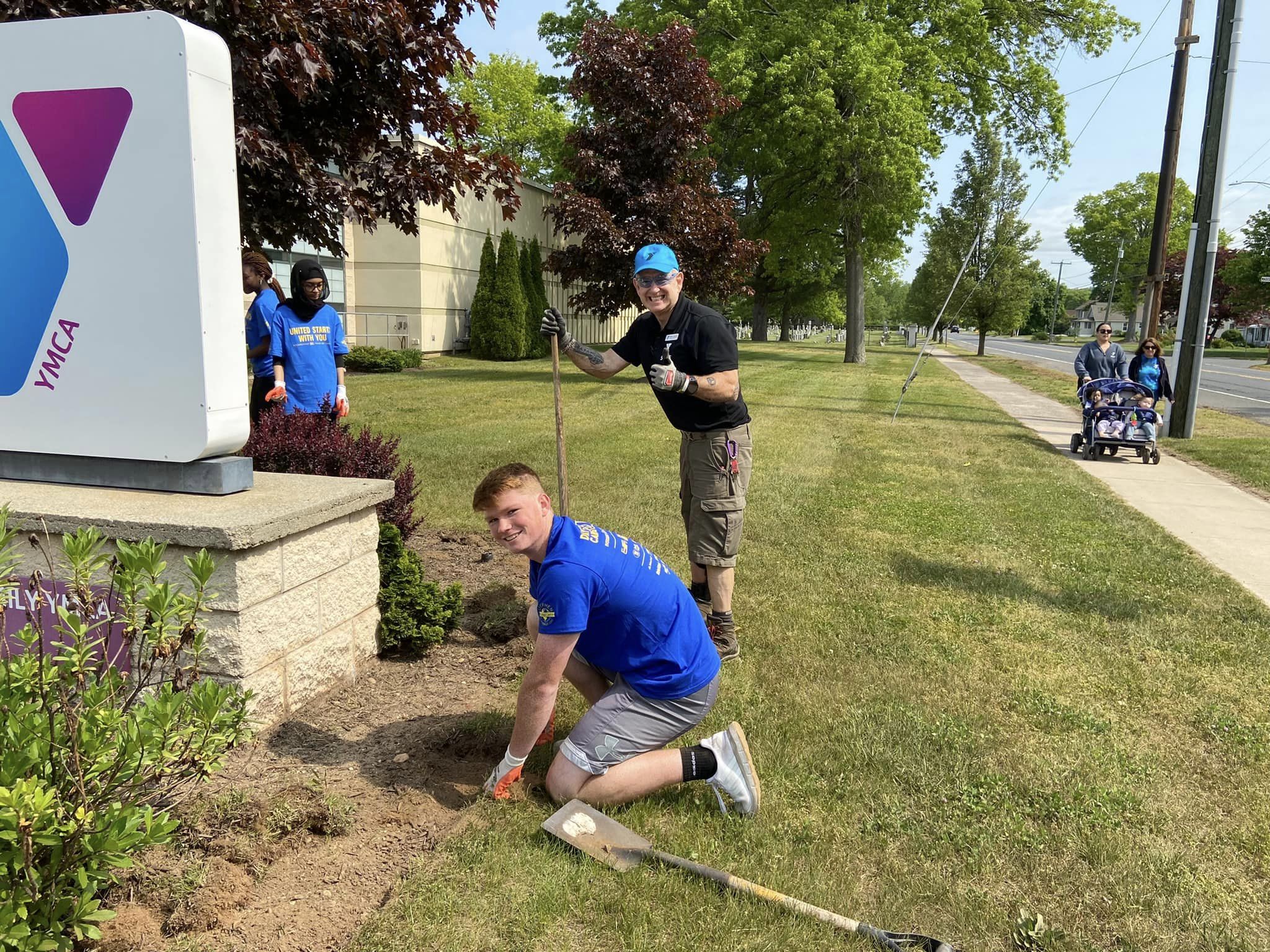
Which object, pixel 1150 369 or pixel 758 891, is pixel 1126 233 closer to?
pixel 1150 369

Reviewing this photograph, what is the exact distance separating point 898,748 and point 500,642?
2016mm

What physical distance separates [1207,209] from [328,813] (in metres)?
14.0

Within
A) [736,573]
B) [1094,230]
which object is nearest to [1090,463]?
[736,573]

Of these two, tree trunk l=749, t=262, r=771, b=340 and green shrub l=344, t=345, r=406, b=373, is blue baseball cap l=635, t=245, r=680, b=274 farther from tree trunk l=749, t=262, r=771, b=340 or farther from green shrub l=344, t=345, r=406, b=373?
tree trunk l=749, t=262, r=771, b=340

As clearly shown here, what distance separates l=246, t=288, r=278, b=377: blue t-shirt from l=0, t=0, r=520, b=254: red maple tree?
392mm

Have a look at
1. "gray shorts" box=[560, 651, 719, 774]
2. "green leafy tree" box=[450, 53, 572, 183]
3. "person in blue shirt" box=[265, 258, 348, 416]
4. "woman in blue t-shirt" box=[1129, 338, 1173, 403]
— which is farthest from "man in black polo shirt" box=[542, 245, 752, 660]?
"green leafy tree" box=[450, 53, 572, 183]

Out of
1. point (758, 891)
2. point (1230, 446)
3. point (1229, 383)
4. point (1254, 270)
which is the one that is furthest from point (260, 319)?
point (1254, 270)

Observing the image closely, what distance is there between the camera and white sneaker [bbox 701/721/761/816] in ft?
9.59

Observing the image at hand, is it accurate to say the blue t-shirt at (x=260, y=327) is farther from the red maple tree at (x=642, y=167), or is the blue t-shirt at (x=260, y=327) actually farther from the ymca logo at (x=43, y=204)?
the red maple tree at (x=642, y=167)

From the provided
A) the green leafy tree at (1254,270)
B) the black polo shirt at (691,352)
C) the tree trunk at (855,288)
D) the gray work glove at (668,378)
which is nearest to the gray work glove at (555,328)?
the black polo shirt at (691,352)

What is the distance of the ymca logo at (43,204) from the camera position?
10.3 ft

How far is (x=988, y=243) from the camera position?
1491 inches

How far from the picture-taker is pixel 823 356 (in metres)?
33.3

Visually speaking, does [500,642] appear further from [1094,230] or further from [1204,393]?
[1094,230]
